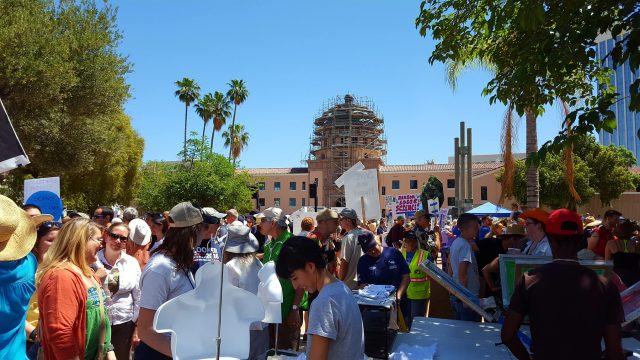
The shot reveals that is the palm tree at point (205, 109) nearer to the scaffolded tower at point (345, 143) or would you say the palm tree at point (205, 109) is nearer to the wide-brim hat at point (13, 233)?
the scaffolded tower at point (345, 143)

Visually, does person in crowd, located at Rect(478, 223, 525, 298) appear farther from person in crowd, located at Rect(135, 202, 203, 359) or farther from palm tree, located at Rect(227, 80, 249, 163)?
palm tree, located at Rect(227, 80, 249, 163)

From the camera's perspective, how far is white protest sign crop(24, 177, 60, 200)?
8234 millimetres

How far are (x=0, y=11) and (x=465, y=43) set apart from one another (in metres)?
12.4

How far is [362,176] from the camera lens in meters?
11.7

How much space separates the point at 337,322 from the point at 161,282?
1165mm

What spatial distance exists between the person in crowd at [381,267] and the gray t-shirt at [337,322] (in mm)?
3439

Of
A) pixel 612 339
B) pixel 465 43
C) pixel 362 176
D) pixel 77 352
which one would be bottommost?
pixel 77 352

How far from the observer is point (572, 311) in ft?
8.34

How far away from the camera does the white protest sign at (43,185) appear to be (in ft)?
27.0

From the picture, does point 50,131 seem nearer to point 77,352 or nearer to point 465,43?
point 465,43

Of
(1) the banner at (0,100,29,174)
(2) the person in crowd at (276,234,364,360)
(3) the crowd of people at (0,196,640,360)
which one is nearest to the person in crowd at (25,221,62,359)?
(3) the crowd of people at (0,196,640,360)

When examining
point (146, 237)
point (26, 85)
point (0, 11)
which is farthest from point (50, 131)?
point (146, 237)

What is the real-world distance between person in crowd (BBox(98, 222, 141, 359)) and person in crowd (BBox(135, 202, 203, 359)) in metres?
1.34

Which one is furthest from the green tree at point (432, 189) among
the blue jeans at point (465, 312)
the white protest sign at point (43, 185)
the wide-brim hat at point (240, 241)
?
the wide-brim hat at point (240, 241)
